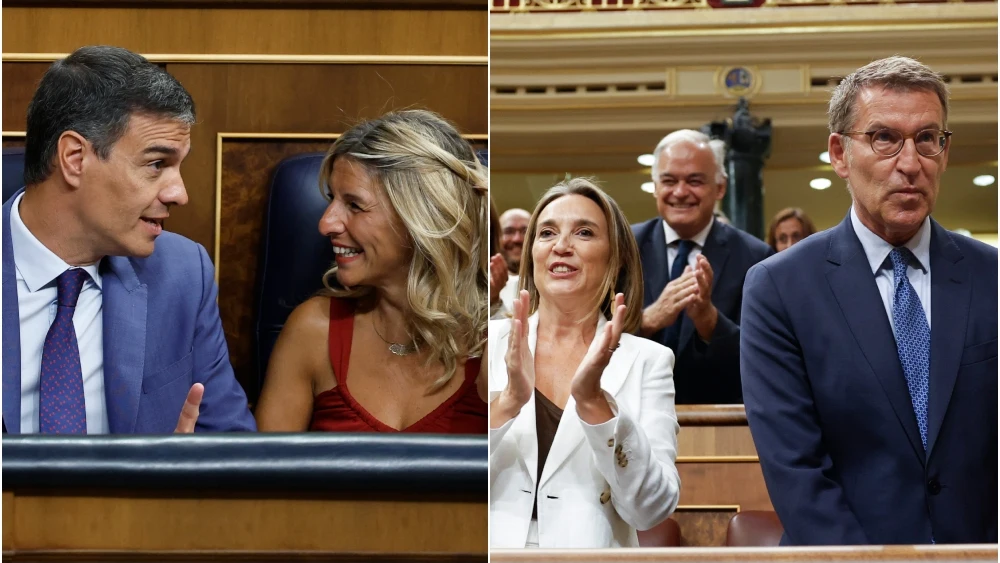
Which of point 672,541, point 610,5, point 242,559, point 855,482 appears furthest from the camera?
point 610,5

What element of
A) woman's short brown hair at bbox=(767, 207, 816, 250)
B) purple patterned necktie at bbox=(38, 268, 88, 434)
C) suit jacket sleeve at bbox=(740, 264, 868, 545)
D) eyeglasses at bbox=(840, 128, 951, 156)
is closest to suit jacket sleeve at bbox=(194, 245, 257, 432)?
purple patterned necktie at bbox=(38, 268, 88, 434)

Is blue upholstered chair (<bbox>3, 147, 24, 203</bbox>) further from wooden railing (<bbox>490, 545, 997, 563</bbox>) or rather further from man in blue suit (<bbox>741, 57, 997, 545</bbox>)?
man in blue suit (<bbox>741, 57, 997, 545</bbox>)

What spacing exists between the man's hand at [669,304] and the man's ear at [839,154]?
294mm

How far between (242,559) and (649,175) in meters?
0.92

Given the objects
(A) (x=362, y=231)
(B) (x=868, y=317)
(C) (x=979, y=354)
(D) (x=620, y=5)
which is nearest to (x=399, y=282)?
(A) (x=362, y=231)

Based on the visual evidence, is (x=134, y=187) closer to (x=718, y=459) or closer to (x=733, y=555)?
(x=733, y=555)

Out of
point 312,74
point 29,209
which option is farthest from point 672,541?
point 29,209

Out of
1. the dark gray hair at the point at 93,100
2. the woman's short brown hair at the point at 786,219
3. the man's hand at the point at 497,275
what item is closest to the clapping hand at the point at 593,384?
the man's hand at the point at 497,275

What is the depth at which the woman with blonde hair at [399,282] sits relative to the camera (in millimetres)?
1217

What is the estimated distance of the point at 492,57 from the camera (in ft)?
5.38

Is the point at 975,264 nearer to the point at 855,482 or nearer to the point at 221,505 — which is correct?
the point at 855,482

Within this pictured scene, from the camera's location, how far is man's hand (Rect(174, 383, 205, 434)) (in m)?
1.12

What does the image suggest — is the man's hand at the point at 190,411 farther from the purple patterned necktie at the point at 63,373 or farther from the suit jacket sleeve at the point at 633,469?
the suit jacket sleeve at the point at 633,469

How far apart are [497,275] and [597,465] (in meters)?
0.30
